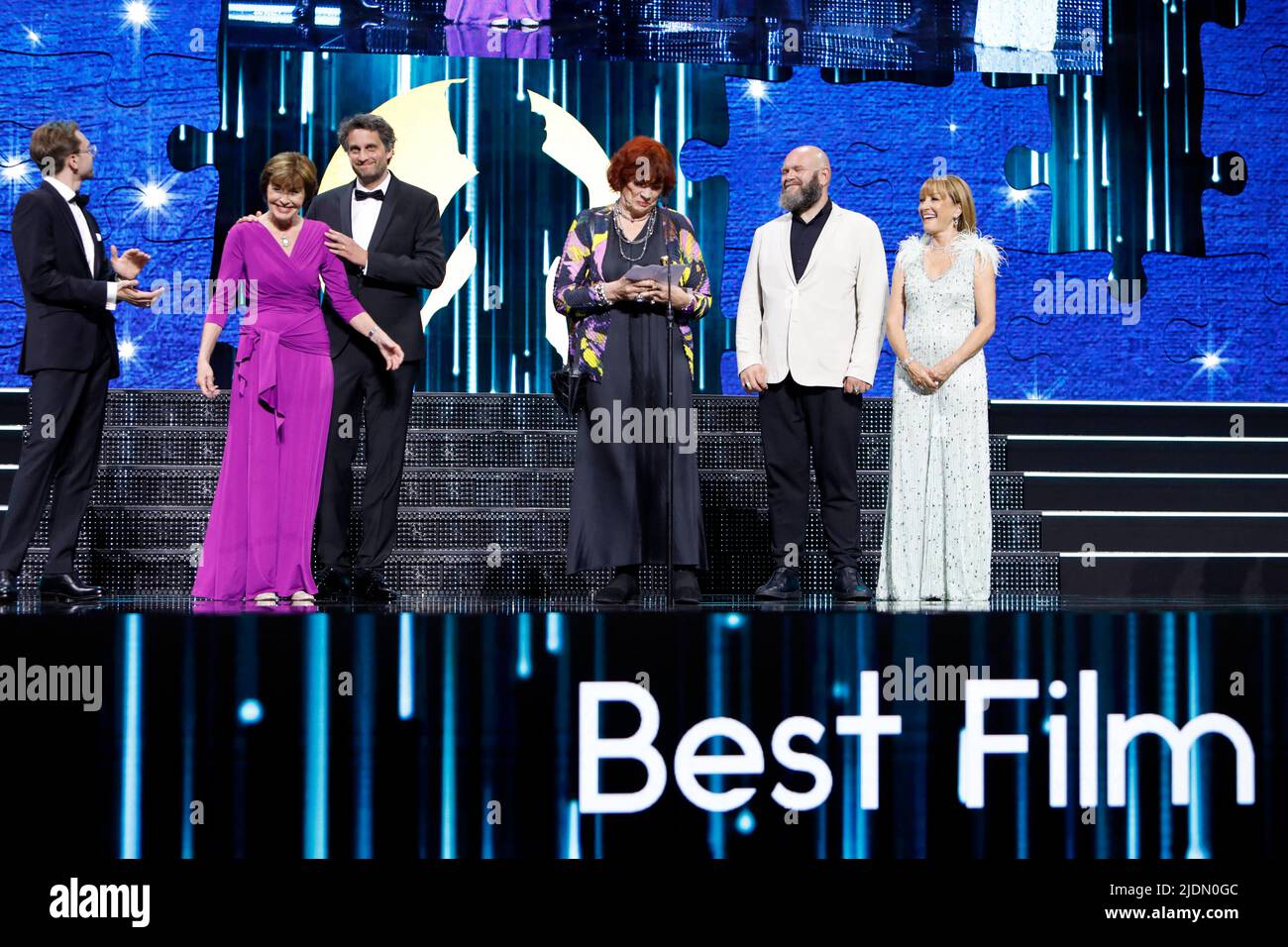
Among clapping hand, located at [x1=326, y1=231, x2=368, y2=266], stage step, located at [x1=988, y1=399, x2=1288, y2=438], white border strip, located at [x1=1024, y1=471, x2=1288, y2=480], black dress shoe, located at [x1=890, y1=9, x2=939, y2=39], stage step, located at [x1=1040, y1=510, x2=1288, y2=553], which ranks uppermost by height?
black dress shoe, located at [x1=890, y1=9, x2=939, y2=39]

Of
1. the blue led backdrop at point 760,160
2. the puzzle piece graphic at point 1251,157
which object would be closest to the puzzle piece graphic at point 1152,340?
the blue led backdrop at point 760,160

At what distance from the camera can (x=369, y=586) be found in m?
4.34

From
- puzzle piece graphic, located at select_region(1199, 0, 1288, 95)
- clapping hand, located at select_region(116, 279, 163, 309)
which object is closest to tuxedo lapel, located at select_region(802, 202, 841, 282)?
clapping hand, located at select_region(116, 279, 163, 309)

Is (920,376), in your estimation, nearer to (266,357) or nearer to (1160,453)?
(266,357)

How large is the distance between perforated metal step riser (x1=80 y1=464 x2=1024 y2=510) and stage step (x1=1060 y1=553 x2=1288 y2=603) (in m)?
0.52

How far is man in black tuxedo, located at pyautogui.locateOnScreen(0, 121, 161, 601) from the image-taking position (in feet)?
14.4

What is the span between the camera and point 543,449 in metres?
5.91

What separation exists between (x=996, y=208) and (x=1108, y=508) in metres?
2.76

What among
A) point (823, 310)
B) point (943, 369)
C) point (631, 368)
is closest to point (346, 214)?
point (631, 368)

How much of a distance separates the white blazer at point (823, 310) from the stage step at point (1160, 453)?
2.15 meters

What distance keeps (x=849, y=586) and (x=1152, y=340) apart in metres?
4.51

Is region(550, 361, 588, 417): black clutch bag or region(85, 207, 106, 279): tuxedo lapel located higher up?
region(85, 207, 106, 279): tuxedo lapel

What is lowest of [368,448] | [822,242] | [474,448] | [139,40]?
[368,448]

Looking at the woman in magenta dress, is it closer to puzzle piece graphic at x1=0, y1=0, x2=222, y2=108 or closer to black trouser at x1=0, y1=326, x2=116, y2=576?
black trouser at x1=0, y1=326, x2=116, y2=576
